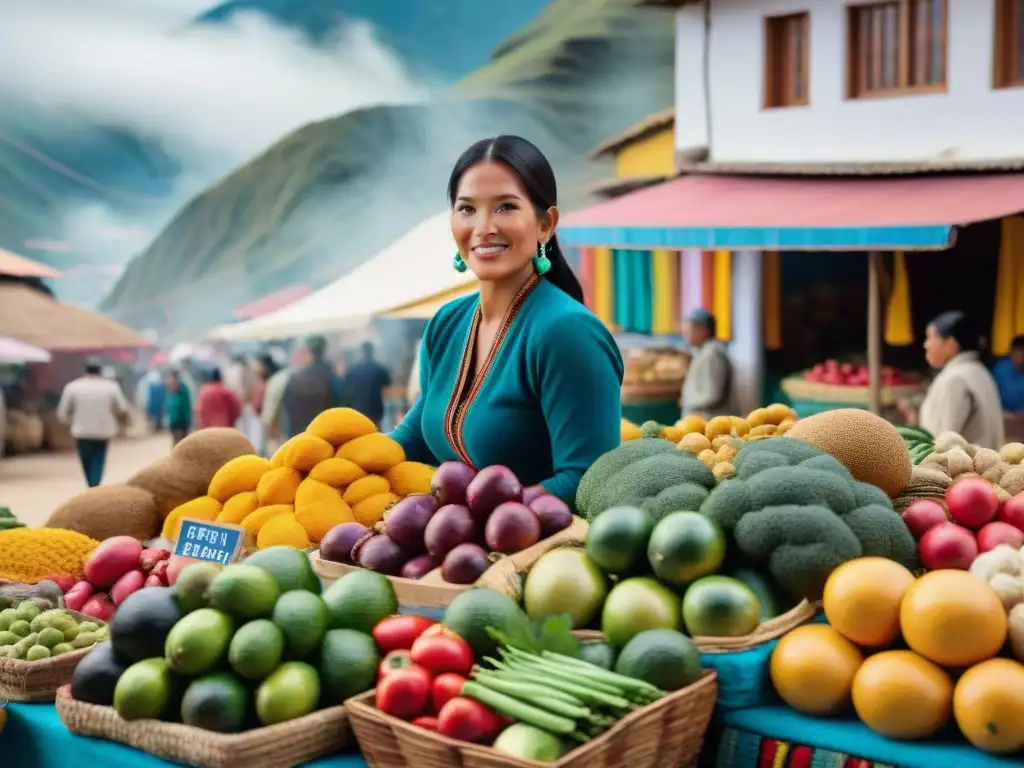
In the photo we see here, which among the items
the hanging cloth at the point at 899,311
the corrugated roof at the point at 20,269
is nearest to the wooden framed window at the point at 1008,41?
the hanging cloth at the point at 899,311


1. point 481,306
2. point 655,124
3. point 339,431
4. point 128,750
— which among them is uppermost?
point 655,124

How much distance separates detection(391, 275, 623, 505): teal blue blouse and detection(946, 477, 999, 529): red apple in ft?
2.50

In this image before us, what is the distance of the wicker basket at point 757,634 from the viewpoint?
218 centimetres

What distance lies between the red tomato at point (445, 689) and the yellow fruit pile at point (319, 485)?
0.98 meters

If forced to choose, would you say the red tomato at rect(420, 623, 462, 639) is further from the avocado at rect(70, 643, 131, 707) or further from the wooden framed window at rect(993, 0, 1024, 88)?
the wooden framed window at rect(993, 0, 1024, 88)

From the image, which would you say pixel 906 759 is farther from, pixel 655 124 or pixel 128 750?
pixel 655 124

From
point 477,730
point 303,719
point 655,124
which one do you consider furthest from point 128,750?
point 655,124

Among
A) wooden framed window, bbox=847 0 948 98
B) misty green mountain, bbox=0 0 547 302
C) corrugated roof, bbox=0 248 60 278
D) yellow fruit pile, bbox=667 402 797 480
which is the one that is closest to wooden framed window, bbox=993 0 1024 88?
wooden framed window, bbox=847 0 948 98

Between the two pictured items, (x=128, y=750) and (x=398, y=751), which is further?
(x=128, y=750)

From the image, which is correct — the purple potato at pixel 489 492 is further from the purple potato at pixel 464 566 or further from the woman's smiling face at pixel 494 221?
the woman's smiling face at pixel 494 221

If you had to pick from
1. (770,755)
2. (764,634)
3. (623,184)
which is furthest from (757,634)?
(623,184)

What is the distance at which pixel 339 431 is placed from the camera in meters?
3.16

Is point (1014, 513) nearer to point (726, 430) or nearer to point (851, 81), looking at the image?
point (726, 430)

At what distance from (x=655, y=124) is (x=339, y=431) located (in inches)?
472
